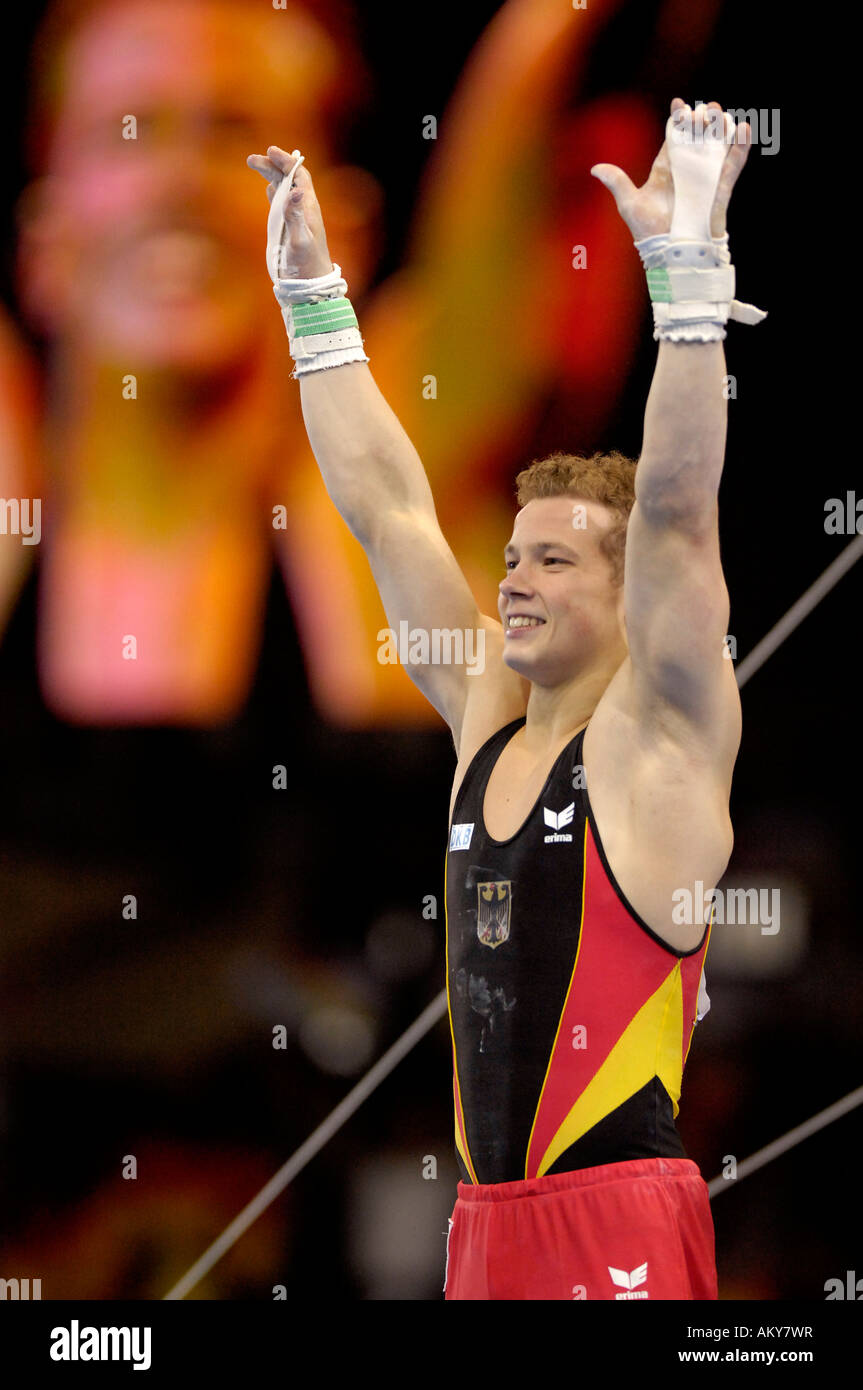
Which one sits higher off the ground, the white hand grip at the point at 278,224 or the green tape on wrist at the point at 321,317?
the white hand grip at the point at 278,224

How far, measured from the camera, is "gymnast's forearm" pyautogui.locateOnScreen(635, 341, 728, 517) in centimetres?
230

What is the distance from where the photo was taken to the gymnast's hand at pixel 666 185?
2322 millimetres

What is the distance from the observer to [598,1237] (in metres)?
2.40

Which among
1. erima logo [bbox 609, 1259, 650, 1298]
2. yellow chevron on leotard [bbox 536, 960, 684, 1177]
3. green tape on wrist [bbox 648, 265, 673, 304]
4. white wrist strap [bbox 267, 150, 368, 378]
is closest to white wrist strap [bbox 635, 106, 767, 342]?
green tape on wrist [bbox 648, 265, 673, 304]

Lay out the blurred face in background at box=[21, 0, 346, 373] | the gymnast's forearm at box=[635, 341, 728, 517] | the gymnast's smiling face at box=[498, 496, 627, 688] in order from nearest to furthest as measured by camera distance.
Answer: the gymnast's forearm at box=[635, 341, 728, 517], the gymnast's smiling face at box=[498, 496, 627, 688], the blurred face in background at box=[21, 0, 346, 373]

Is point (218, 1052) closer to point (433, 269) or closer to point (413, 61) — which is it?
point (433, 269)

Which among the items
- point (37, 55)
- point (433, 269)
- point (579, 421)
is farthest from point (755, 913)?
point (37, 55)

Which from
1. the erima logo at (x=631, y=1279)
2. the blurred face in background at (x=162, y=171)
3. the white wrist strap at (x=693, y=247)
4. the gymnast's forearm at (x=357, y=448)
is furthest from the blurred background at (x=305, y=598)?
the white wrist strap at (x=693, y=247)

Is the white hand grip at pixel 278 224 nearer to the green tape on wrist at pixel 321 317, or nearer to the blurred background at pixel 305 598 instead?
A: the green tape on wrist at pixel 321 317

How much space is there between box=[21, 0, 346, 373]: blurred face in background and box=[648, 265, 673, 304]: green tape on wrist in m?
2.48

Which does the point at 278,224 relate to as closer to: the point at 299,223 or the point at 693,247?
the point at 299,223

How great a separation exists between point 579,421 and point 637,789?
2195 millimetres

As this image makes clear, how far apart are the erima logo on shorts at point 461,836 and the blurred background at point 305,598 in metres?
1.69

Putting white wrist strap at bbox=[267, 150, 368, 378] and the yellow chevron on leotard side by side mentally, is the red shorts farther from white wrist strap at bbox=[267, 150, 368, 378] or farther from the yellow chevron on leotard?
white wrist strap at bbox=[267, 150, 368, 378]
